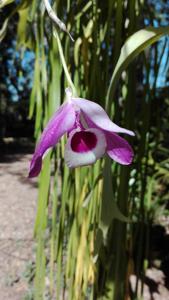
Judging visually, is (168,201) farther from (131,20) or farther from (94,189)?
(131,20)

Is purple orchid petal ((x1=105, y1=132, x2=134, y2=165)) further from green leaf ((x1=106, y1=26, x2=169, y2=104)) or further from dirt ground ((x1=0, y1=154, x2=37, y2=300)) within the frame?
dirt ground ((x1=0, y1=154, x2=37, y2=300))

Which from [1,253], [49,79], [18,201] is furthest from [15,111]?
[49,79]

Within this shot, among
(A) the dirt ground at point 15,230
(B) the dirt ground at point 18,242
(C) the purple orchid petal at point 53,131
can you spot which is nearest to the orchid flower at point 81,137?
(C) the purple orchid petal at point 53,131

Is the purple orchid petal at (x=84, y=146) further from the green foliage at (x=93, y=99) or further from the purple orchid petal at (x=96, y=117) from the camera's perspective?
the green foliage at (x=93, y=99)

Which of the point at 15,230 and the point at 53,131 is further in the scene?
the point at 15,230

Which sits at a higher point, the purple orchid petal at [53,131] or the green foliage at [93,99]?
the purple orchid petal at [53,131]

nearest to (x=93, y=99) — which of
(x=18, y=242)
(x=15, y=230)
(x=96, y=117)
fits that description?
(x=96, y=117)

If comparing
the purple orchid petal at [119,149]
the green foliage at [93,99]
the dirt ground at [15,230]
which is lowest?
the dirt ground at [15,230]

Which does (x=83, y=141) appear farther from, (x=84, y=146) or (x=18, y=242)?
(x=18, y=242)
